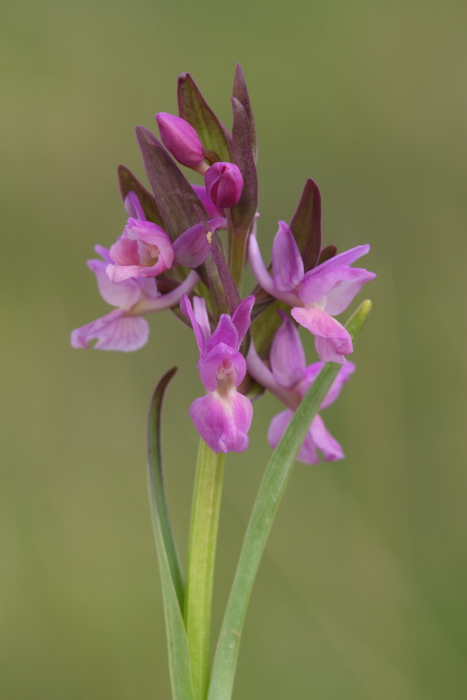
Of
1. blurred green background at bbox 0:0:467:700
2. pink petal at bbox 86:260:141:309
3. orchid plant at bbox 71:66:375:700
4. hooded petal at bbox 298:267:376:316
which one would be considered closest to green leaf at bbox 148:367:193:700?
orchid plant at bbox 71:66:375:700

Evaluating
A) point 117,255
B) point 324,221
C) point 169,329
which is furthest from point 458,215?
point 117,255

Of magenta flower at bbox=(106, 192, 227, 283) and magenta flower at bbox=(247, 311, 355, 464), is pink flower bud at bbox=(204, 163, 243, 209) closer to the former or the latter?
magenta flower at bbox=(106, 192, 227, 283)

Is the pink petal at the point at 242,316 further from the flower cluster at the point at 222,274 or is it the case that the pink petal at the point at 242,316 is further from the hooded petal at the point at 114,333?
the hooded petal at the point at 114,333

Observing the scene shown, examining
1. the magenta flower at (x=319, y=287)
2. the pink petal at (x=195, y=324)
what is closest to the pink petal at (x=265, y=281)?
the magenta flower at (x=319, y=287)

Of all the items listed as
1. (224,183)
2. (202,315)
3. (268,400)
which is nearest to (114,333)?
(202,315)

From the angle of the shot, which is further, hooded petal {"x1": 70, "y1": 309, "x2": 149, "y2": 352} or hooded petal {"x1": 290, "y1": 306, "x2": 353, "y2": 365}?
hooded petal {"x1": 70, "y1": 309, "x2": 149, "y2": 352}

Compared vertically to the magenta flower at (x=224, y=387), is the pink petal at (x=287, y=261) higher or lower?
higher
